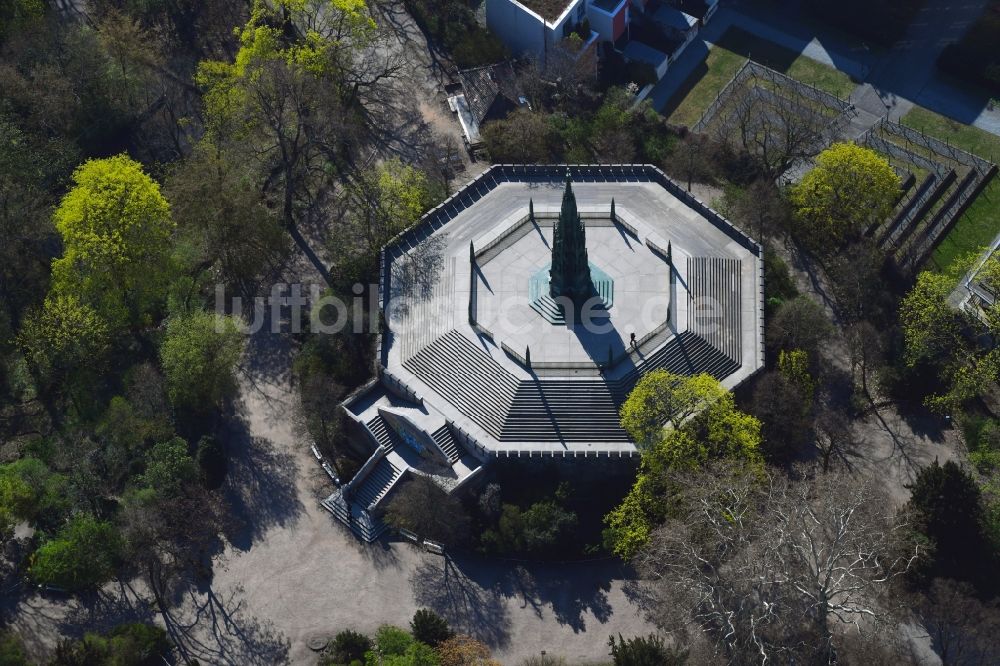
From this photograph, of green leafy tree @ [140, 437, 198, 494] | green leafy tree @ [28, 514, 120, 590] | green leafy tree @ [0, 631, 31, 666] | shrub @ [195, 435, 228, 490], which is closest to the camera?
green leafy tree @ [0, 631, 31, 666]

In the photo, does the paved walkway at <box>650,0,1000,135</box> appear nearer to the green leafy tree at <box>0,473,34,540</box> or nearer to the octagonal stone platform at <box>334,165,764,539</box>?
the octagonal stone platform at <box>334,165,764,539</box>

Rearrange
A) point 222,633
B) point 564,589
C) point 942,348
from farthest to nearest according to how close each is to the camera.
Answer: point 942,348 < point 564,589 < point 222,633

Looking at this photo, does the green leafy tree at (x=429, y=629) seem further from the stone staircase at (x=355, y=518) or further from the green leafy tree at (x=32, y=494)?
the green leafy tree at (x=32, y=494)

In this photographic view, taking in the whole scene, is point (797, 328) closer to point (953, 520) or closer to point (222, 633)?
point (953, 520)

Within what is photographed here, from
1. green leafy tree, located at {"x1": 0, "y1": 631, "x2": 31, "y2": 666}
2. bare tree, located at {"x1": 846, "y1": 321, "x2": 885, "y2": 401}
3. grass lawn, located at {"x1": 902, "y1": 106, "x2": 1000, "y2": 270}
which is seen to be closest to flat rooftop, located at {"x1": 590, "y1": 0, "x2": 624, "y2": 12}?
grass lawn, located at {"x1": 902, "y1": 106, "x2": 1000, "y2": 270}

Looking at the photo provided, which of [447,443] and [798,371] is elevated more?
[798,371]

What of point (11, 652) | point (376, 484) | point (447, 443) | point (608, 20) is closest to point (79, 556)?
point (11, 652)

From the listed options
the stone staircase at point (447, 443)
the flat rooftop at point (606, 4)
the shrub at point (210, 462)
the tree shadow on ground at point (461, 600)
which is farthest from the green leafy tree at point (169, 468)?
the flat rooftop at point (606, 4)
